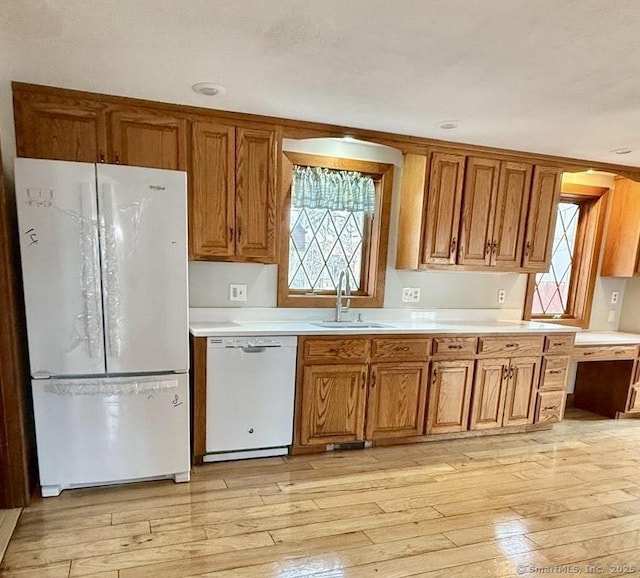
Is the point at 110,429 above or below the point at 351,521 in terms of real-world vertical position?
above

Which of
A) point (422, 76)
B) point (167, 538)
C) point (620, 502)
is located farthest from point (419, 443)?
point (422, 76)

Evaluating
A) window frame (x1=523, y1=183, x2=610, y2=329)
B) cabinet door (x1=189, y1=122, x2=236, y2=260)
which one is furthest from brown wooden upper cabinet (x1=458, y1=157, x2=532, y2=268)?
cabinet door (x1=189, y1=122, x2=236, y2=260)

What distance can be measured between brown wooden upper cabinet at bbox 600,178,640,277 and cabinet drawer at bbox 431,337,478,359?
2.02 m

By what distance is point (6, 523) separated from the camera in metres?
2.07

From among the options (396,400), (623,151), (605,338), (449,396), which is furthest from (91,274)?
(605,338)

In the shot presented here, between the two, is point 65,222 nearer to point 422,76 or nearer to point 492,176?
point 422,76

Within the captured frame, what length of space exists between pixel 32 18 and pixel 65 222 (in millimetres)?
892

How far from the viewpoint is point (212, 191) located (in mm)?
2742

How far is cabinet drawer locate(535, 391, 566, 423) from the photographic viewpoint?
3486 millimetres

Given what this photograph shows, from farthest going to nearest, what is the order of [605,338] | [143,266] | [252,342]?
[605,338]
[252,342]
[143,266]

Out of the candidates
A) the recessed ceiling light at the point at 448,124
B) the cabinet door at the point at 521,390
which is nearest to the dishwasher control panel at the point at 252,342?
the recessed ceiling light at the point at 448,124

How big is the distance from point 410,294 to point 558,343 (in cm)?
125

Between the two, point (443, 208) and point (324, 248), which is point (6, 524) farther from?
point (443, 208)

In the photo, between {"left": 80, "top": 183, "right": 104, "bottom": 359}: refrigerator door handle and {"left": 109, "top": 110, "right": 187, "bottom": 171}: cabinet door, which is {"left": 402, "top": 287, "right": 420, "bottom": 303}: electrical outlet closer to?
{"left": 109, "top": 110, "right": 187, "bottom": 171}: cabinet door
